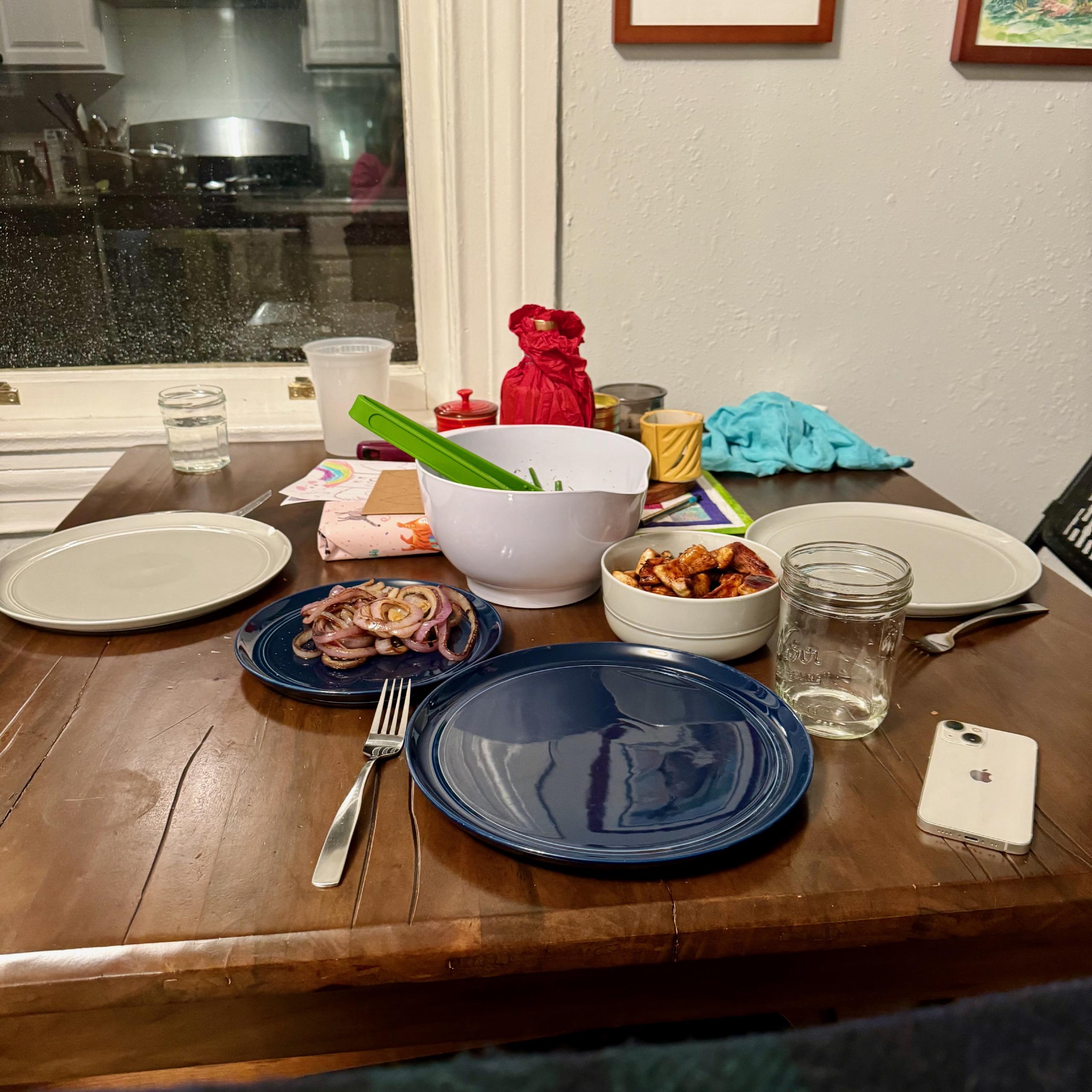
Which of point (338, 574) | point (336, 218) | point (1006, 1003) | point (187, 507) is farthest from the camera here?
point (336, 218)

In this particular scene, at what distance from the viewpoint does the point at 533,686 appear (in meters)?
0.72

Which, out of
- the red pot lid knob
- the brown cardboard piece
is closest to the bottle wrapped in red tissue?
the red pot lid knob

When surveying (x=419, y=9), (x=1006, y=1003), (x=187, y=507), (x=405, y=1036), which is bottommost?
(x=405, y=1036)

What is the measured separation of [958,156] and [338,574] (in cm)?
130

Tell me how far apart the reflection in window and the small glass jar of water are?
0.37m

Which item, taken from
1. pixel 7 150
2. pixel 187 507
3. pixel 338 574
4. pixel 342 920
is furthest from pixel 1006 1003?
pixel 7 150

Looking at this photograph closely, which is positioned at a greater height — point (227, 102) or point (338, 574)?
point (227, 102)

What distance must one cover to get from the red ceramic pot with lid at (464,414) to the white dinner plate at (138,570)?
12.1 inches

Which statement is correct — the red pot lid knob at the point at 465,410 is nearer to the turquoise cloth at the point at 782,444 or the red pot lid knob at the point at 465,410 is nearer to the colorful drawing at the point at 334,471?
the colorful drawing at the point at 334,471

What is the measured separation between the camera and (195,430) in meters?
1.34

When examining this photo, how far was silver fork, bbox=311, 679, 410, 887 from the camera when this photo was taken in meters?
0.54

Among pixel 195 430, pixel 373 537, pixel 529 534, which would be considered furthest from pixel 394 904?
pixel 195 430

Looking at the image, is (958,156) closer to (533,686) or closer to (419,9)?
(419,9)

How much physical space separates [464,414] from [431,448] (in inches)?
14.3
